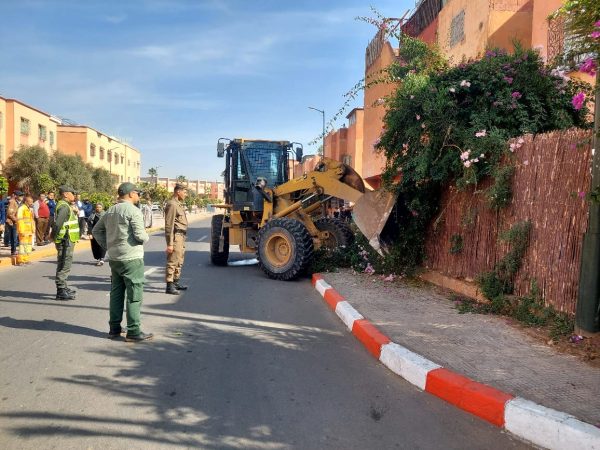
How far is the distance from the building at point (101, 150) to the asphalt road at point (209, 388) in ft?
145

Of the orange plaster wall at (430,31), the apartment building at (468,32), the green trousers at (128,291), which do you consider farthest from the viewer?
the orange plaster wall at (430,31)

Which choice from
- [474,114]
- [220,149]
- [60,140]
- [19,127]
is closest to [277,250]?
[220,149]

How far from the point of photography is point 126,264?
543cm

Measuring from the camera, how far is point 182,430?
3279 mm

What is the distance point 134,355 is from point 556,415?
3.76m

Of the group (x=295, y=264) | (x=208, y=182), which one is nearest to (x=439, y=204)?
(x=295, y=264)

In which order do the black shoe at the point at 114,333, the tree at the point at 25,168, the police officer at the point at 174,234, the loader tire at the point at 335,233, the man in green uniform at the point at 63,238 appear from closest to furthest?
1. the black shoe at the point at 114,333
2. the man in green uniform at the point at 63,238
3. the police officer at the point at 174,234
4. the loader tire at the point at 335,233
5. the tree at the point at 25,168

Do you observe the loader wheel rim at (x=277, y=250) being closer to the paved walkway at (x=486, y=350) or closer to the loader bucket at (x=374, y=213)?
the loader bucket at (x=374, y=213)

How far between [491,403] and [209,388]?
2196 millimetres

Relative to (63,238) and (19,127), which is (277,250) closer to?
(63,238)

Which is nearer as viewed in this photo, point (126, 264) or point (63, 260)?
point (126, 264)

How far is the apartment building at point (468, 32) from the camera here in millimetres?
13648

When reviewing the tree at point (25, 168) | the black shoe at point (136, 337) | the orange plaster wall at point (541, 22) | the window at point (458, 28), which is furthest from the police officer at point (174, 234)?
the tree at point (25, 168)

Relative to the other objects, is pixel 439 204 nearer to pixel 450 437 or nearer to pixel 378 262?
pixel 378 262
